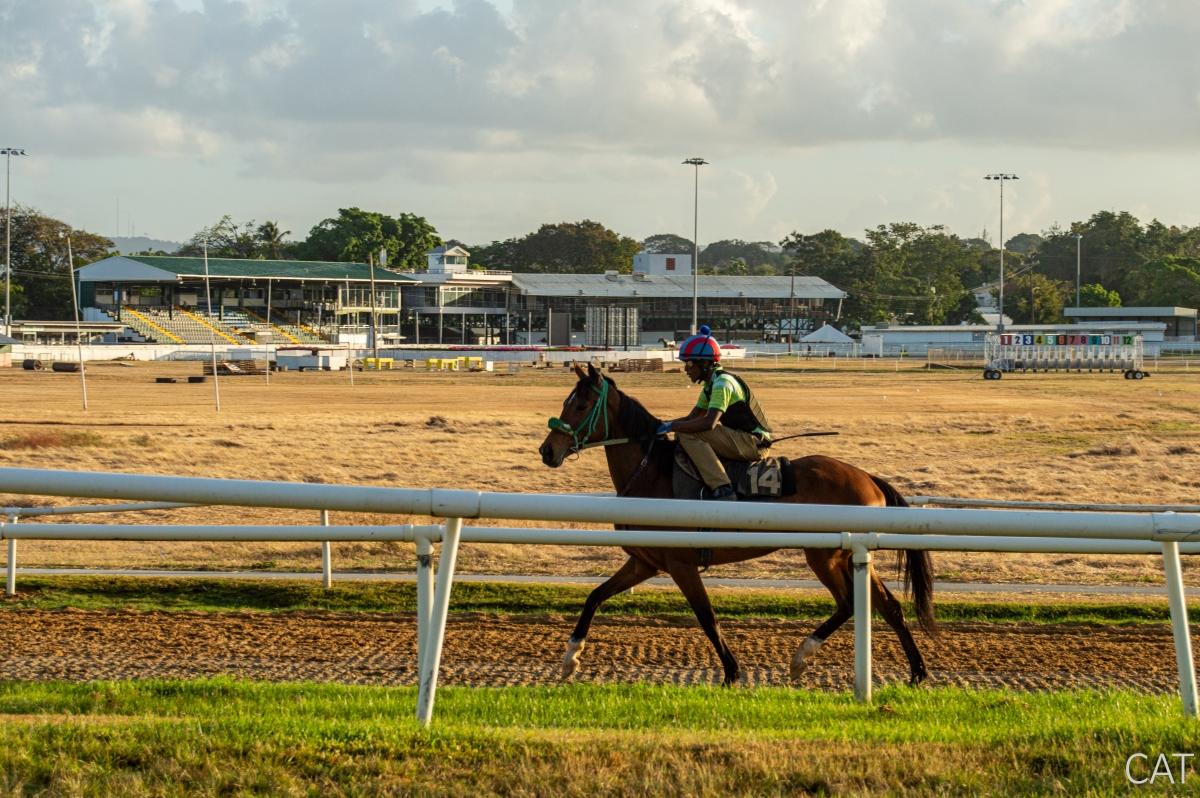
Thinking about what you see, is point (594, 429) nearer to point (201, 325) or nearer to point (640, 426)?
point (640, 426)

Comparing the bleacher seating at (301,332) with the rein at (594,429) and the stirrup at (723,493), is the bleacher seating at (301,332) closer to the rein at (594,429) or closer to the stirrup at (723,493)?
Answer: the rein at (594,429)

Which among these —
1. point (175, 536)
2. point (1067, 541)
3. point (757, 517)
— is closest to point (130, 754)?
point (757, 517)

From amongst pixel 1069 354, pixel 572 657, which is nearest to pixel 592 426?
pixel 572 657

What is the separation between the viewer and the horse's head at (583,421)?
Result: 8.89m

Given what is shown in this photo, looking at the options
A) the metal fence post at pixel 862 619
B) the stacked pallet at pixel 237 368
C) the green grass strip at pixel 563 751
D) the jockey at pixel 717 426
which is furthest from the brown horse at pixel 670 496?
the stacked pallet at pixel 237 368

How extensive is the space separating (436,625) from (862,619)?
2.14 m

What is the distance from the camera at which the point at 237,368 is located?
65250 mm

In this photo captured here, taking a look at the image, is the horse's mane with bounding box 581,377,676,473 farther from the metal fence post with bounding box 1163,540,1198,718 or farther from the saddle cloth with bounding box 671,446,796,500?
the metal fence post with bounding box 1163,540,1198,718

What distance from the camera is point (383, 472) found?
2236 centimetres

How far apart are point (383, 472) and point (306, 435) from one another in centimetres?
707

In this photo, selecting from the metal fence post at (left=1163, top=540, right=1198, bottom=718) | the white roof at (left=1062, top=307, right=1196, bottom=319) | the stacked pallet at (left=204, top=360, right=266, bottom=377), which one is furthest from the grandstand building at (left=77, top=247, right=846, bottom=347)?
the metal fence post at (left=1163, top=540, right=1198, bottom=718)

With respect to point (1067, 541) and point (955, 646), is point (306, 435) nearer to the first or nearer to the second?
point (955, 646)

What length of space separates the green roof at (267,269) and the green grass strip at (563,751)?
9904cm

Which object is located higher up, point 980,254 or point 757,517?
point 980,254
